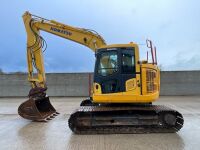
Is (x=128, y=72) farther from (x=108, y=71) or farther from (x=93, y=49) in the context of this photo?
(x=93, y=49)

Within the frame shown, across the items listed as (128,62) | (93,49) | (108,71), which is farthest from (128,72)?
(93,49)

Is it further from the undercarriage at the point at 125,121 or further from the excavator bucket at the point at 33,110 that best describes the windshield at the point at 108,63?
the excavator bucket at the point at 33,110

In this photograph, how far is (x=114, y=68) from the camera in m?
9.64

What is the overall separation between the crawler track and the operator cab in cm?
70

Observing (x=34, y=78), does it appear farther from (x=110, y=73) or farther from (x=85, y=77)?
(x=85, y=77)

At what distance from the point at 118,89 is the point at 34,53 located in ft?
13.8

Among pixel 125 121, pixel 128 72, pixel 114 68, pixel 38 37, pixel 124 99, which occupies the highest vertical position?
pixel 38 37

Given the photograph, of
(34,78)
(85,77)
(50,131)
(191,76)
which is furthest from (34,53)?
(191,76)

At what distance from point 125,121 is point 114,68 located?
59.3 inches

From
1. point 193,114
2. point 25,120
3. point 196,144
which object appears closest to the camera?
point 196,144

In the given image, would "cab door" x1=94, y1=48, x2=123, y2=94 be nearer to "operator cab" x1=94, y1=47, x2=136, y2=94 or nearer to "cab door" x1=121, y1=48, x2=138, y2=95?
"operator cab" x1=94, y1=47, x2=136, y2=94

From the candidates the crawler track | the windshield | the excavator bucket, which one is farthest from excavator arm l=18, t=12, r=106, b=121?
the crawler track

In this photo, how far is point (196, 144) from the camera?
24.9 ft

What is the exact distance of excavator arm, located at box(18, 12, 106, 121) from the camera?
11.2 m
